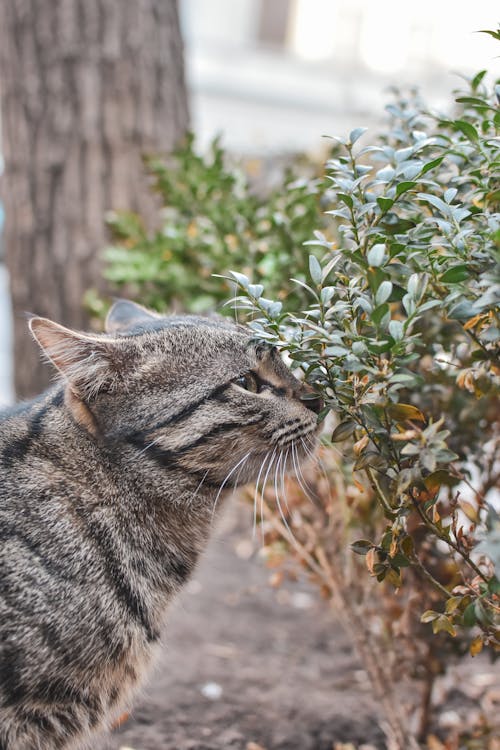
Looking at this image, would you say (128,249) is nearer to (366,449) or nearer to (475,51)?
(366,449)

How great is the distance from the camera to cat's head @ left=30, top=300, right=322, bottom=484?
2.29m

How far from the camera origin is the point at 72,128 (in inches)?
174

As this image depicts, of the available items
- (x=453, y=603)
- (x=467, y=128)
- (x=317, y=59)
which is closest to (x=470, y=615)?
(x=453, y=603)

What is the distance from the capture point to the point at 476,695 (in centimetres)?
332

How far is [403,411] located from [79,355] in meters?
0.99

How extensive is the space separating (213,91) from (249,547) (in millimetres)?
14178

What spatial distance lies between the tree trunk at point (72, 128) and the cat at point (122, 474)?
216 cm

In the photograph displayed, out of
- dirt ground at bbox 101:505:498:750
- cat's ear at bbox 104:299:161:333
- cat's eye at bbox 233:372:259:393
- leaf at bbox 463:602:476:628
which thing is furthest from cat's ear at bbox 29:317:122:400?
leaf at bbox 463:602:476:628

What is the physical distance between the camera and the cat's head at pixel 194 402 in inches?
90.2

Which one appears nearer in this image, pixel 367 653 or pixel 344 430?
pixel 344 430

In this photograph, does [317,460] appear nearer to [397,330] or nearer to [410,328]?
[410,328]

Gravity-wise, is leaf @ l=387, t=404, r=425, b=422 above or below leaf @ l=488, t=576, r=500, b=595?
above

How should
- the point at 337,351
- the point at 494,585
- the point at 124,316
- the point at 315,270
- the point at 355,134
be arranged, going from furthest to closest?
the point at 124,316, the point at 355,134, the point at 315,270, the point at 337,351, the point at 494,585

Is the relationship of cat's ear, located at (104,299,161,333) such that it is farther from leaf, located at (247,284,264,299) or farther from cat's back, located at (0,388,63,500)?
leaf, located at (247,284,264,299)
